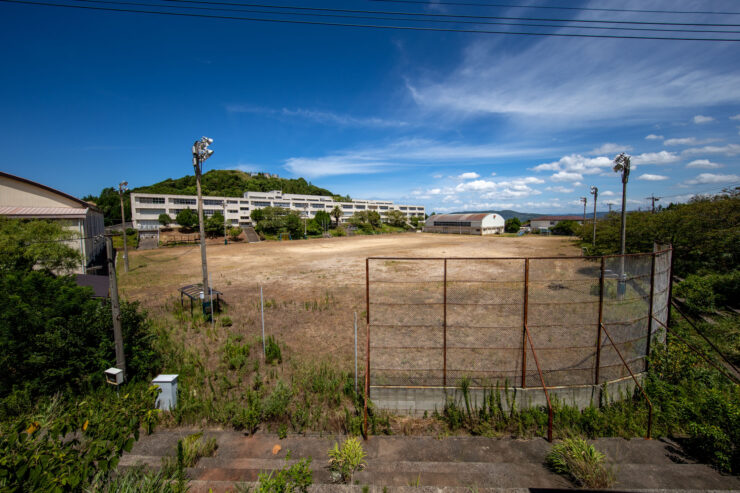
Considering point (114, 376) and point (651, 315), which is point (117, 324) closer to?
point (114, 376)

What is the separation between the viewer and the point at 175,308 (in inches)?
648

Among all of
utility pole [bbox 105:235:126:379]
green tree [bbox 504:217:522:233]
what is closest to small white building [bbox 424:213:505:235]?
green tree [bbox 504:217:522:233]

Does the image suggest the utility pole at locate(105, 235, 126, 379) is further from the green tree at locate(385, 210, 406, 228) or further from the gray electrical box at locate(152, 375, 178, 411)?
the green tree at locate(385, 210, 406, 228)

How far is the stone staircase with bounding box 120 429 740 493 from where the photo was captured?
5.71 m

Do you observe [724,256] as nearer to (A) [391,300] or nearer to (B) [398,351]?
(A) [391,300]

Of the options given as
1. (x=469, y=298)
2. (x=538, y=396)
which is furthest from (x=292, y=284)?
(x=538, y=396)

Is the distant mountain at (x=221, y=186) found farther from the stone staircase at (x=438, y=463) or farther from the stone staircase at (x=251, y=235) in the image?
the stone staircase at (x=438, y=463)

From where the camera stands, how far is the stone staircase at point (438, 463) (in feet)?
18.7

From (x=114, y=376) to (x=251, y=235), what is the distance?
5744 cm

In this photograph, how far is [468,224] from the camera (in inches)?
3127

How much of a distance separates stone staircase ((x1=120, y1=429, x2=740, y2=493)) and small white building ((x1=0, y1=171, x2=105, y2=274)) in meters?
26.8

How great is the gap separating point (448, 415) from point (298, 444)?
3934mm

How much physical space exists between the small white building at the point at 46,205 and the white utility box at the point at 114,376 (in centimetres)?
2239

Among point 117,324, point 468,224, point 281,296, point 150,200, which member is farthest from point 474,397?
point 150,200
